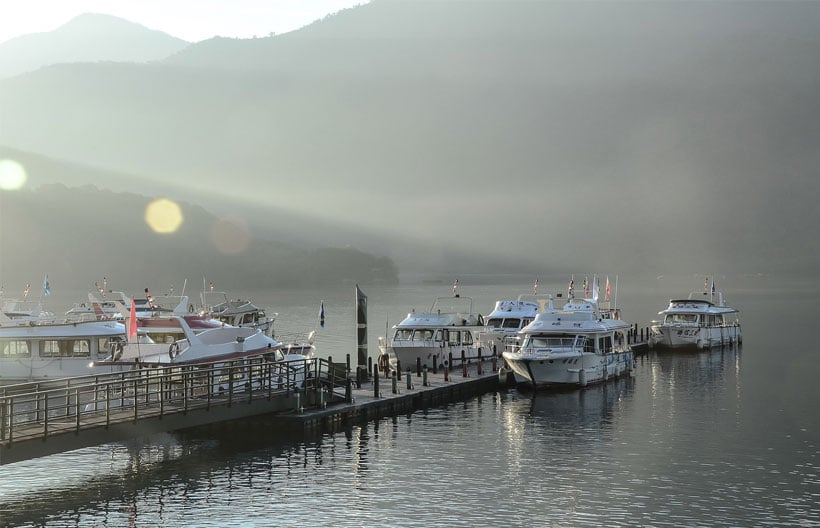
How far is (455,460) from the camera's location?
39906 millimetres

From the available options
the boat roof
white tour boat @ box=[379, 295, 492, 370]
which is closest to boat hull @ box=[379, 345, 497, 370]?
white tour boat @ box=[379, 295, 492, 370]

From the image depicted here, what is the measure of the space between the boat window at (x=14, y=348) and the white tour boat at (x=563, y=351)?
1238 inches

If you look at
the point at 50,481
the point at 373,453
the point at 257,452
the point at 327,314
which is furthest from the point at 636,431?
the point at 327,314

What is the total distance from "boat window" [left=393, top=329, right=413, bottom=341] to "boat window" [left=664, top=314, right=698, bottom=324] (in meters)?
39.0

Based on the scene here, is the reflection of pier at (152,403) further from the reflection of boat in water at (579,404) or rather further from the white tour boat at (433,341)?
the white tour boat at (433,341)

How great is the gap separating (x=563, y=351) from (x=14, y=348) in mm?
36223

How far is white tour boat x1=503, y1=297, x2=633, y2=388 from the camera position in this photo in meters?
59.5

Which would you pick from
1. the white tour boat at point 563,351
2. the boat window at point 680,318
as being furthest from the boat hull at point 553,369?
the boat window at point 680,318

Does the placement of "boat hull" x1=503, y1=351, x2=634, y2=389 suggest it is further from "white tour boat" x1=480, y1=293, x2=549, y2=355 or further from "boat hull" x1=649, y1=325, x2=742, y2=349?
"boat hull" x1=649, y1=325, x2=742, y2=349

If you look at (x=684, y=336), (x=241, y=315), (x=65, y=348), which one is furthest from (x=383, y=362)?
(x=684, y=336)

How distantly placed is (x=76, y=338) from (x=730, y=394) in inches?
1767

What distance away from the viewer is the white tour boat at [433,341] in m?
65.6

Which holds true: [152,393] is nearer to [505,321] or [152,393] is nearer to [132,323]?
[132,323]

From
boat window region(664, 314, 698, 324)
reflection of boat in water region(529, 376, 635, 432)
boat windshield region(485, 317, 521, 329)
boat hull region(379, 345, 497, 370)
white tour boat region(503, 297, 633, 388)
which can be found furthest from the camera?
boat window region(664, 314, 698, 324)
